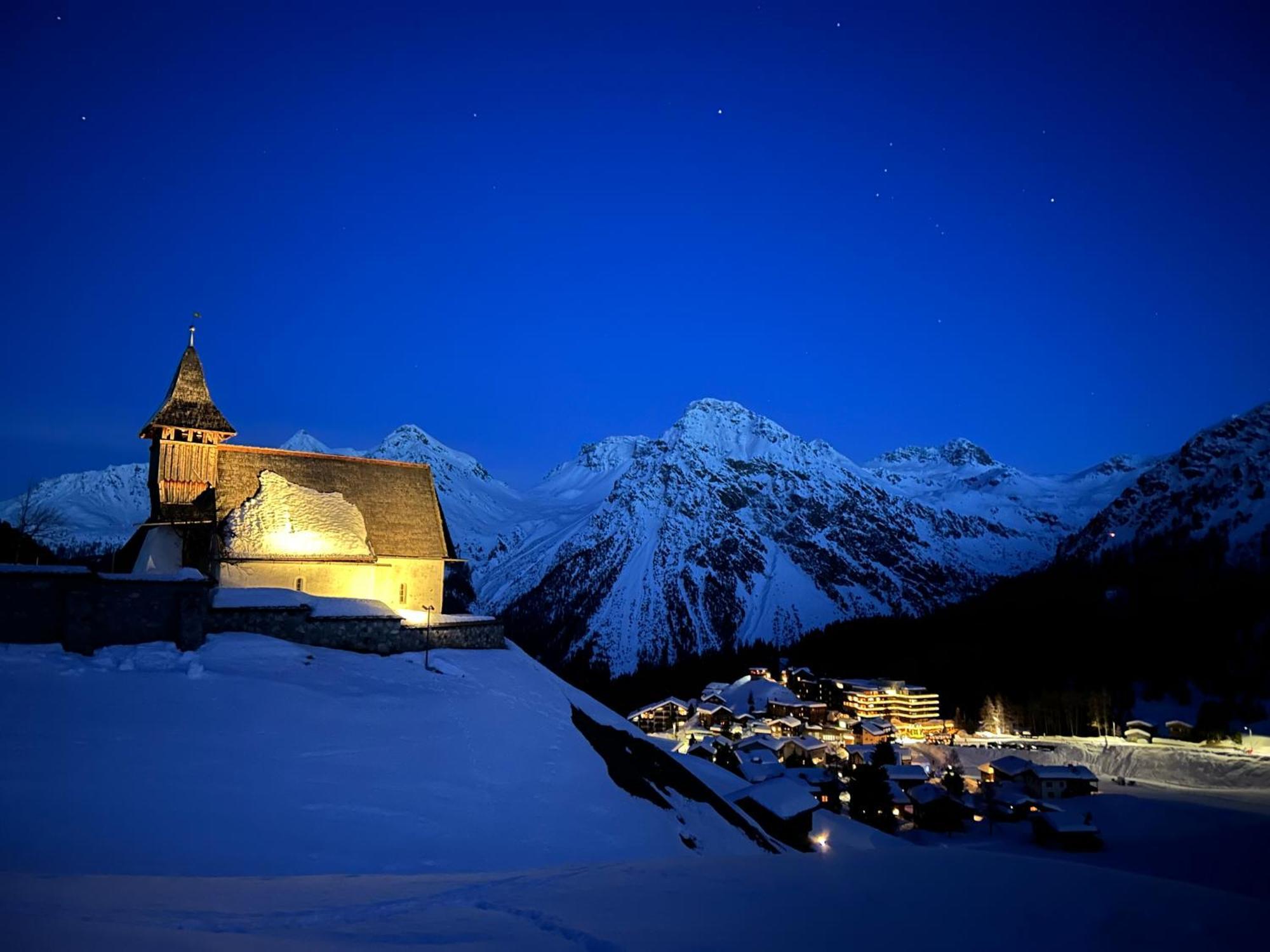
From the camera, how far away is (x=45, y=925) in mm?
8484

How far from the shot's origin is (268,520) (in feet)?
111

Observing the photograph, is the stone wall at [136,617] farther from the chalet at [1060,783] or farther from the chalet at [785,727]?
the chalet at [785,727]

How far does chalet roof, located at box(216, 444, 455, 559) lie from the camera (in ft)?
116

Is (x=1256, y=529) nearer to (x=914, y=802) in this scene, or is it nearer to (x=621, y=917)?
(x=914, y=802)

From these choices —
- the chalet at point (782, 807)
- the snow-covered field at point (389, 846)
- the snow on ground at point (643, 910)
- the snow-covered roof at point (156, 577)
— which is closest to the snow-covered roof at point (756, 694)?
the chalet at point (782, 807)

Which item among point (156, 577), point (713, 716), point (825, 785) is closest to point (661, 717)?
point (713, 716)

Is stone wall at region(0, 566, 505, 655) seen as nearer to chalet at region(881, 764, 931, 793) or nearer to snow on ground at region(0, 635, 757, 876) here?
snow on ground at region(0, 635, 757, 876)

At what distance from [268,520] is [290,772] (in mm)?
16324

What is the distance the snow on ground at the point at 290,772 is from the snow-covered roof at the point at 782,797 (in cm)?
670

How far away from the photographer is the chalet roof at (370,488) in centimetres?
3531

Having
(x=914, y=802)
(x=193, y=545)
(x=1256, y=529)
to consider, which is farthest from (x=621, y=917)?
(x=1256, y=529)

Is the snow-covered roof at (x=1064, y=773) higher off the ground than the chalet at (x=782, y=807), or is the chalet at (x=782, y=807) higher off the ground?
the chalet at (x=782, y=807)

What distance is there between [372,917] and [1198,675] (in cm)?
11378

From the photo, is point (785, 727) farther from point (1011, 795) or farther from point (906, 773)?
point (1011, 795)
